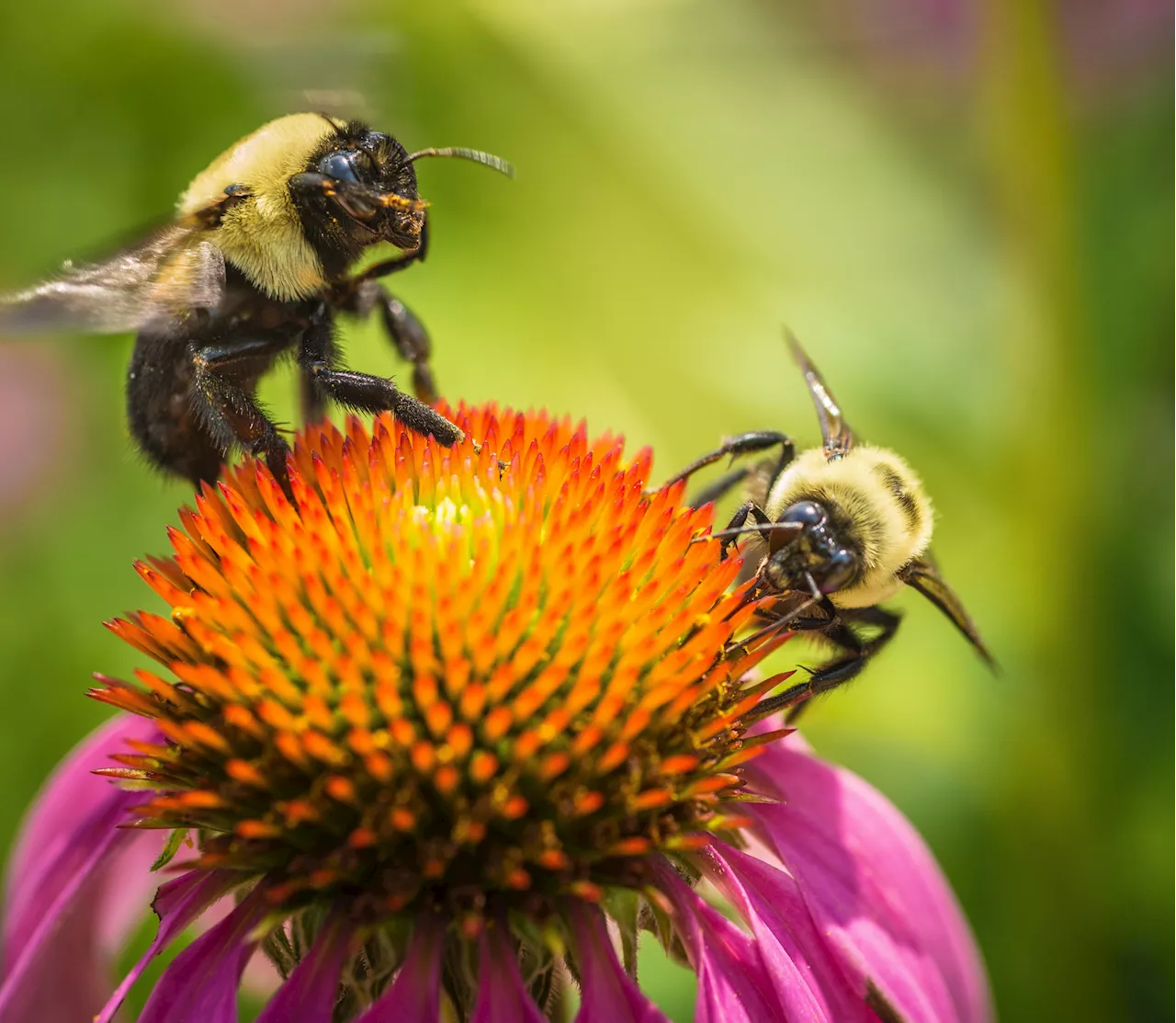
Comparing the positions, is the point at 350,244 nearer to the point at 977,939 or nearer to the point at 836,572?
the point at 836,572

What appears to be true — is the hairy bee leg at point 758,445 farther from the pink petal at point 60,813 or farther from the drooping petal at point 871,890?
the pink petal at point 60,813

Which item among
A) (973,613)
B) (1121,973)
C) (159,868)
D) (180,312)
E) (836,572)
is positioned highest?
(180,312)

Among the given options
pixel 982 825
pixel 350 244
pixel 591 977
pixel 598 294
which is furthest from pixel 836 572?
pixel 598 294

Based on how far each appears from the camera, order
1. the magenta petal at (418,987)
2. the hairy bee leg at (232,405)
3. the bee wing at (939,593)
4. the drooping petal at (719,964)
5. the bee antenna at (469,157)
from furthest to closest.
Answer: the bee wing at (939,593) < the bee antenna at (469,157) < the hairy bee leg at (232,405) < the drooping petal at (719,964) < the magenta petal at (418,987)

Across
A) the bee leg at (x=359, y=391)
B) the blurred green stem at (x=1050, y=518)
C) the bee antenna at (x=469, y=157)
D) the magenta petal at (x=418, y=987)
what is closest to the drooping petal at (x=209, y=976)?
the magenta petal at (x=418, y=987)

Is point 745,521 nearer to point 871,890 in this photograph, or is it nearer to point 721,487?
point 721,487

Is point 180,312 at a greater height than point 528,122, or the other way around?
point 528,122
